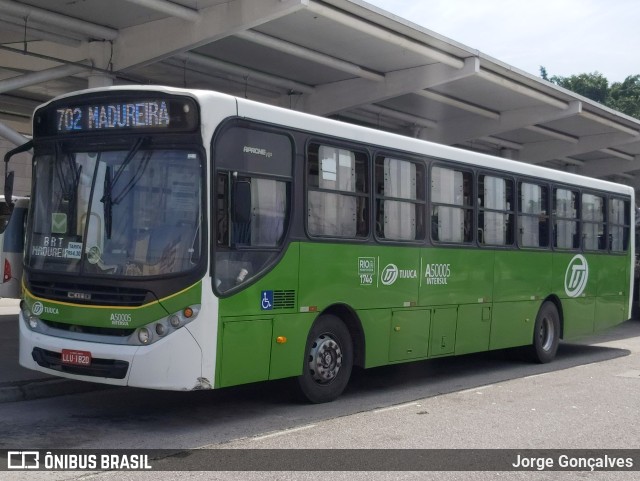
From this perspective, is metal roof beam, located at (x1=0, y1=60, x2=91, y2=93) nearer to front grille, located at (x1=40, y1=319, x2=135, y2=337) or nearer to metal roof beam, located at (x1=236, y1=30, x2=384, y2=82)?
metal roof beam, located at (x1=236, y1=30, x2=384, y2=82)

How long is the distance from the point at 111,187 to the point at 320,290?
2.58m

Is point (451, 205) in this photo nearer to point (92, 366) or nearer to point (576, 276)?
point (576, 276)

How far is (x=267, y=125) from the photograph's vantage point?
9164 mm

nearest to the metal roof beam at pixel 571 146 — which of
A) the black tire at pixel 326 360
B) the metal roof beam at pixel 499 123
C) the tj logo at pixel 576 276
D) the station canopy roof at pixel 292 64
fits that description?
the station canopy roof at pixel 292 64

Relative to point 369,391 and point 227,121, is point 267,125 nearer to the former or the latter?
point 227,121

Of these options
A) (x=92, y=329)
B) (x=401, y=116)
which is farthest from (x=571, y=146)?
(x=92, y=329)

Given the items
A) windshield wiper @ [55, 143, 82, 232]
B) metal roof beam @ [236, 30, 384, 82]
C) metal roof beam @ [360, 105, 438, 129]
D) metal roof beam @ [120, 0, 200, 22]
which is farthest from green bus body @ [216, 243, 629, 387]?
metal roof beam @ [360, 105, 438, 129]

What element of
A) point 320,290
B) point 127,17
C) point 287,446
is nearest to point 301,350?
point 320,290

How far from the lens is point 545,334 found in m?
14.7

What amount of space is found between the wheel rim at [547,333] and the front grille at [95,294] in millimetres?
8332

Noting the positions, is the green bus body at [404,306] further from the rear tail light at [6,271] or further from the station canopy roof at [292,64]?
the station canopy roof at [292,64]

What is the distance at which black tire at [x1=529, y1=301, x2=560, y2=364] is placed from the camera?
14.4 meters

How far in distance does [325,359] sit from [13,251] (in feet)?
14.3

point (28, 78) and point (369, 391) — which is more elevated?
point (28, 78)
